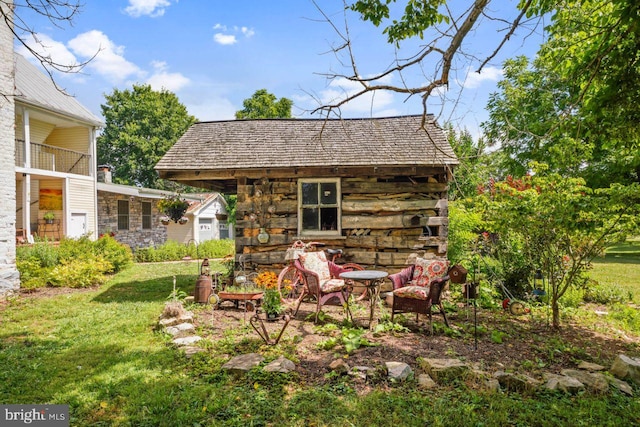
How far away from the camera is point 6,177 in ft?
27.8

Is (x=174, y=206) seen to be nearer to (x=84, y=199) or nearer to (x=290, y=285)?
(x=290, y=285)

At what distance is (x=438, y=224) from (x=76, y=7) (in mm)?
6935

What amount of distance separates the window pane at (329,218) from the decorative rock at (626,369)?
5387mm

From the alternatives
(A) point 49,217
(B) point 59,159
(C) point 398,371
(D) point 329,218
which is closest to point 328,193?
(D) point 329,218

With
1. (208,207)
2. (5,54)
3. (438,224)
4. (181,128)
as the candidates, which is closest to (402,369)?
(438,224)

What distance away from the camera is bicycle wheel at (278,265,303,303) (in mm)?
7480

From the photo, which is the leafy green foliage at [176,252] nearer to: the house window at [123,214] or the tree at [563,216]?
the house window at [123,214]

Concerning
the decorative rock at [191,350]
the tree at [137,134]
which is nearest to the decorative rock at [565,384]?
the decorative rock at [191,350]

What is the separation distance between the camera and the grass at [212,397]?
2994 millimetres

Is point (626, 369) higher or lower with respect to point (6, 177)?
lower

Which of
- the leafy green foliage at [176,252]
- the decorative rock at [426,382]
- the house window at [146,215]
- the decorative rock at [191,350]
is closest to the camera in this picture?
the decorative rock at [426,382]

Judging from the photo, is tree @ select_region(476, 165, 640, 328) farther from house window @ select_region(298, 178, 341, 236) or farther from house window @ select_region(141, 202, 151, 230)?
house window @ select_region(141, 202, 151, 230)

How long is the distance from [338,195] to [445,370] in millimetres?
4879

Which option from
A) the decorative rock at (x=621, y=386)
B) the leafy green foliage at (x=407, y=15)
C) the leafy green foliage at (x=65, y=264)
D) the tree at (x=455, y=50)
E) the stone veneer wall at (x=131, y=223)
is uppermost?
the leafy green foliage at (x=407, y=15)
